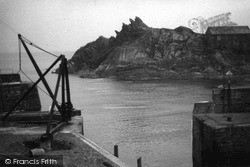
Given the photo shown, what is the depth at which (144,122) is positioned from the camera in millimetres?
45750

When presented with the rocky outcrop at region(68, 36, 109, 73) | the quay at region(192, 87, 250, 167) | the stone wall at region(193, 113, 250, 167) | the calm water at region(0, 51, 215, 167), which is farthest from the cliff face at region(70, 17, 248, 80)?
the stone wall at region(193, 113, 250, 167)

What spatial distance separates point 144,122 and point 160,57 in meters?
80.0

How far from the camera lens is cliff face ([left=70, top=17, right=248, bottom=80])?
113625 mm

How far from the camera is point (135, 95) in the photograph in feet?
247

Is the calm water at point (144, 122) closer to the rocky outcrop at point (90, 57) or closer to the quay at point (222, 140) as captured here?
the quay at point (222, 140)

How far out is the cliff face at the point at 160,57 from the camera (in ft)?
373

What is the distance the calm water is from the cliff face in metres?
34.3

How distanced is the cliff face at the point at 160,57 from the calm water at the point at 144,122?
34.3m

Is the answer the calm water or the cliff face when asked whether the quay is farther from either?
the cliff face

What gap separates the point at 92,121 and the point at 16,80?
1515cm

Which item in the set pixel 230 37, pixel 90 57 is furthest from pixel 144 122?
pixel 90 57

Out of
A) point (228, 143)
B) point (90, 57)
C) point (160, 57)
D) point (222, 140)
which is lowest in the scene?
point (228, 143)

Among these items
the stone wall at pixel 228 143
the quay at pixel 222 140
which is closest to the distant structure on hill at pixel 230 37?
the quay at pixel 222 140

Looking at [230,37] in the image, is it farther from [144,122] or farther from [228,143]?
[228,143]
